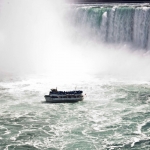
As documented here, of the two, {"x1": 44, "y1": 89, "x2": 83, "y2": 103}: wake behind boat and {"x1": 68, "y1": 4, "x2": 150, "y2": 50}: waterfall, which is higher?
{"x1": 68, "y1": 4, "x2": 150, "y2": 50}: waterfall

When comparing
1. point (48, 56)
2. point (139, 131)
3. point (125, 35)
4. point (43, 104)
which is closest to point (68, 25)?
point (48, 56)

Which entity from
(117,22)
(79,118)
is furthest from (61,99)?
(117,22)

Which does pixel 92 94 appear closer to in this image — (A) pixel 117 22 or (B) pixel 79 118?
(B) pixel 79 118

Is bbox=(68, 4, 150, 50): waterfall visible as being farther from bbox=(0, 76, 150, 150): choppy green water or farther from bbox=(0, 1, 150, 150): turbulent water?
bbox=(0, 76, 150, 150): choppy green water

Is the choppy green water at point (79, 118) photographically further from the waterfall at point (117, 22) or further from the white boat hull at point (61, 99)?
the waterfall at point (117, 22)

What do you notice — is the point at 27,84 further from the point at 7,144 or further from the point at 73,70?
the point at 7,144

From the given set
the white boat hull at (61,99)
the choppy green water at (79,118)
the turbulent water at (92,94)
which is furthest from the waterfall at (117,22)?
the white boat hull at (61,99)

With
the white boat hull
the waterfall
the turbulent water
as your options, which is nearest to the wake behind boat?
the white boat hull

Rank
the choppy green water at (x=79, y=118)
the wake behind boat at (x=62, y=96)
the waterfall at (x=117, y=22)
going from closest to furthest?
the choppy green water at (x=79, y=118) → the wake behind boat at (x=62, y=96) → the waterfall at (x=117, y=22)
